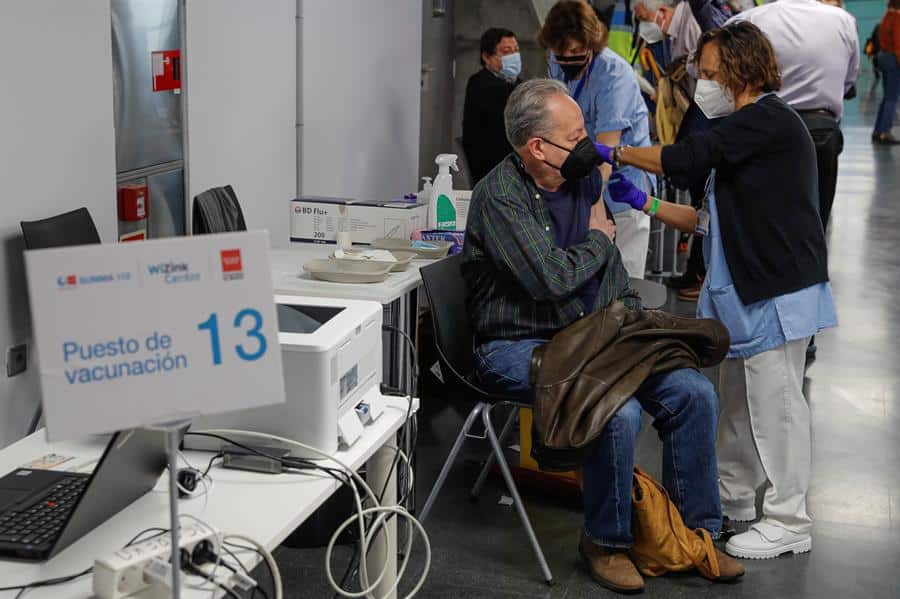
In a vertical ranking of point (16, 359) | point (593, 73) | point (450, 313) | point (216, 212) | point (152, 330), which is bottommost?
point (16, 359)

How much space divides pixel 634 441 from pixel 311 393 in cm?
121

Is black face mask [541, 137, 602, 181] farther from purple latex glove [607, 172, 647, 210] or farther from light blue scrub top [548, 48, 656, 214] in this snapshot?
light blue scrub top [548, 48, 656, 214]

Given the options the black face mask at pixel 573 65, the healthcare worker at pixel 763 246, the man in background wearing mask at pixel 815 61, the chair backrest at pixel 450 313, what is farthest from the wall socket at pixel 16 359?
the man in background wearing mask at pixel 815 61

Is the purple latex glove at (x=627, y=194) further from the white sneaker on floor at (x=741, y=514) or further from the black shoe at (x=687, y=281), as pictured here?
the black shoe at (x=687, y=281)

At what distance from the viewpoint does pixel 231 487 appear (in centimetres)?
184

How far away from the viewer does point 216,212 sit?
3.47m

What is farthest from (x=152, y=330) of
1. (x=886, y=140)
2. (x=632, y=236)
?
(x=886, y=140)

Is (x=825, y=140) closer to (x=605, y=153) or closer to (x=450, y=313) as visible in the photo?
(x=605, y=153)

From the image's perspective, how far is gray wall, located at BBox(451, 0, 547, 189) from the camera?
23.7 feet

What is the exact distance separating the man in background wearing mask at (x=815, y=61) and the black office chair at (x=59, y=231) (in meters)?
2.78

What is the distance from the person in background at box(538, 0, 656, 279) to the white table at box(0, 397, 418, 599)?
243cm

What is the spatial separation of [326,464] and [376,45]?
3757 mm

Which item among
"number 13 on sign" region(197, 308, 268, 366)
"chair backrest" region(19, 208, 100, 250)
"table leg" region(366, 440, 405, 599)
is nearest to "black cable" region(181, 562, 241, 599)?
"number 13 on sign" region(197, 308, 268, 366)

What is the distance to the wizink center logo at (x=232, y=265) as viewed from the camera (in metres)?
1.39
